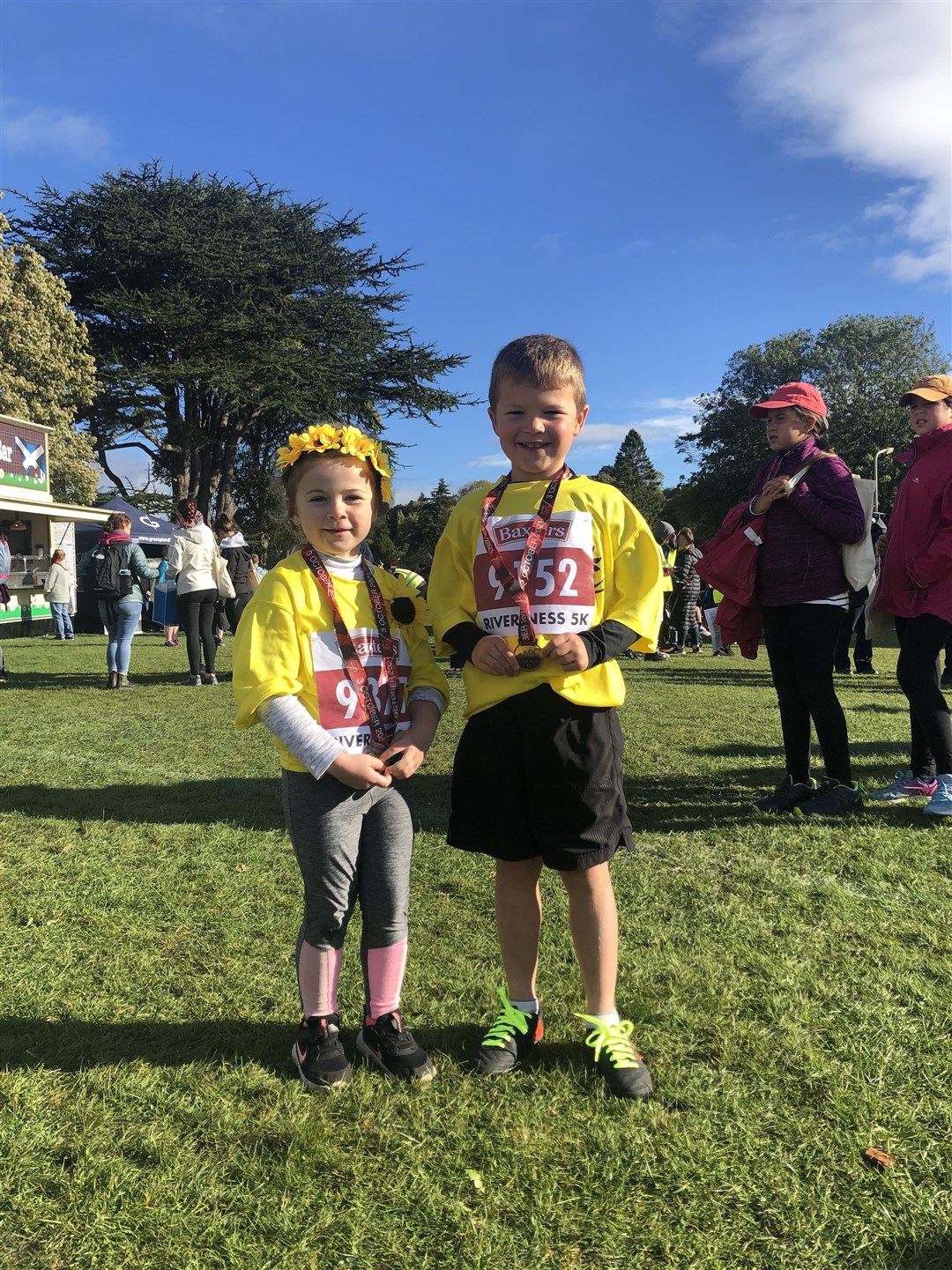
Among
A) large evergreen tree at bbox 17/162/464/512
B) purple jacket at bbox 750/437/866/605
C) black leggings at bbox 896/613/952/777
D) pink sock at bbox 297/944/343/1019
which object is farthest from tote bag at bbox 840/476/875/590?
large evergreen tree at bbox 17/162/464/512

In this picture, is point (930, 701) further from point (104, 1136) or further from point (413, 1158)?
point (104, 1136)

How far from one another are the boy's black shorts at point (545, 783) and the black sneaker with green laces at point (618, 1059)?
464mm

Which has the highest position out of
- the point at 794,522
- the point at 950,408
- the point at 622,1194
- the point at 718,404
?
the point at 718,404

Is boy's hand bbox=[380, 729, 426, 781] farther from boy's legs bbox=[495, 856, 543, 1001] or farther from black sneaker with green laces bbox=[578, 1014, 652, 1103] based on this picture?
black sneaker with green laces bbox=[578, 1014, 652, 1103]

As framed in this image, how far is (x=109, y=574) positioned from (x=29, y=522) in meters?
15.5

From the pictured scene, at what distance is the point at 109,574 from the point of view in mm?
9352

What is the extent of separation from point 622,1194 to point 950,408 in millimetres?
4370

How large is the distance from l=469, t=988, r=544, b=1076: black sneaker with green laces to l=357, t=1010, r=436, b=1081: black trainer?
0.14 m

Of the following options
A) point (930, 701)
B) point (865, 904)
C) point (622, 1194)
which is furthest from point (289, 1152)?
point (930, 701)

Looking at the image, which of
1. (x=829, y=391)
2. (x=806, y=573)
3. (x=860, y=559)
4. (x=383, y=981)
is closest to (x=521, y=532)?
(x=383, y=981)

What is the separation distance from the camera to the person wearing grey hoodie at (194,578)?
9500 mm

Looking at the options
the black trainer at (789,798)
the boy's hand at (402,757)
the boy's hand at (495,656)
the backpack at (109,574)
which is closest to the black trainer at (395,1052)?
the boy's hand at (402,757)

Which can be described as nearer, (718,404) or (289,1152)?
(289,1152)

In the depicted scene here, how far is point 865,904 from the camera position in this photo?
3.31 meters
